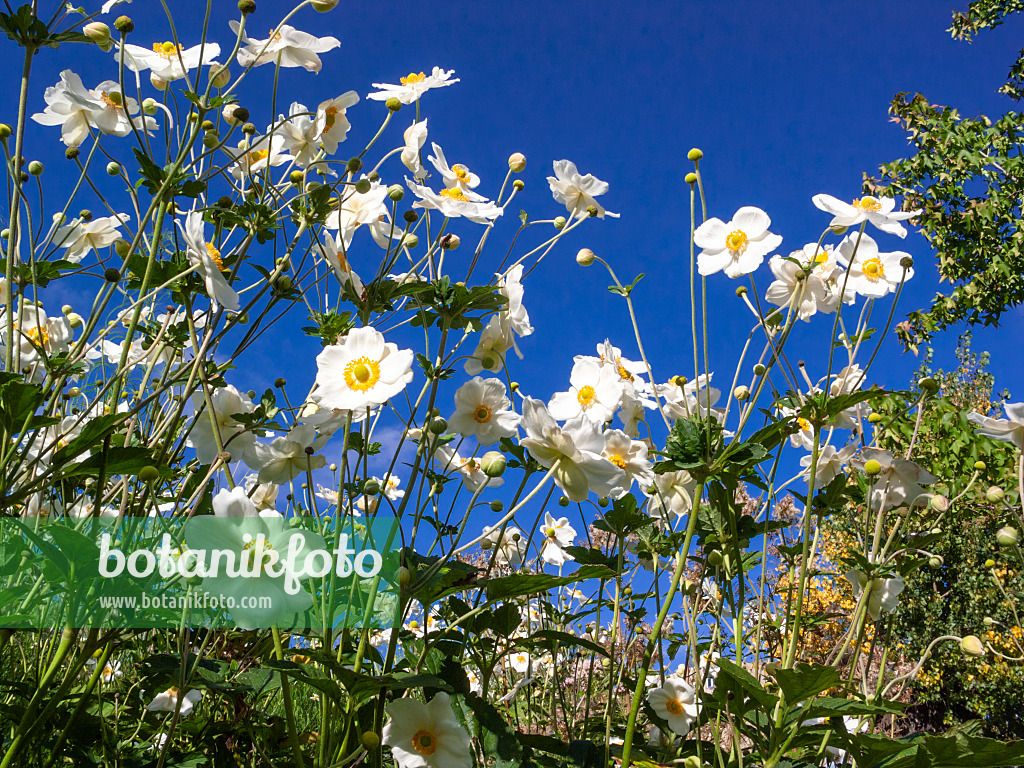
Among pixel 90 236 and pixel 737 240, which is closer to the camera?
pixel 737 240

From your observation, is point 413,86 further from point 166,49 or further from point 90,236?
point 90,236

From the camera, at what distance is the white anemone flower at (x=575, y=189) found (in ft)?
6.68

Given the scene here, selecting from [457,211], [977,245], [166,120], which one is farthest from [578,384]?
[977,245]

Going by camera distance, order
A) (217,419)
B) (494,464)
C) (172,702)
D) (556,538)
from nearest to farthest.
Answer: (494,464)
(217,419)
(172,702)
(556,538)

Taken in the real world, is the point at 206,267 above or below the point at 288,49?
below

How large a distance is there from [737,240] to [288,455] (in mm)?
1185

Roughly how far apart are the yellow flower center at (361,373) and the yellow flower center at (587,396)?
68 centimetres

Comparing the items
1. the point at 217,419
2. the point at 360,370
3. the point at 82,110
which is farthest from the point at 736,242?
the point at 82,110

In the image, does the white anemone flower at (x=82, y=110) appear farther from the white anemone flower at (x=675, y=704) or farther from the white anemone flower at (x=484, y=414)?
the white anemone flower at (x=675, y=704)

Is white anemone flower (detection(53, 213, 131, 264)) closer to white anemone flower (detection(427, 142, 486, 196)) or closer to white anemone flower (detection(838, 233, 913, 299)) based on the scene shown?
white anemone flower (detection(427, 142, 486, 196))

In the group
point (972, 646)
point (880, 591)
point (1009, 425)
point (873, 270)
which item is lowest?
point (972, 646)

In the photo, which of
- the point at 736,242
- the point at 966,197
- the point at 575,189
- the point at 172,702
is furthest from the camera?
the point at 966,197

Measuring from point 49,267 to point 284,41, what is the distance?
A: 0.76 m

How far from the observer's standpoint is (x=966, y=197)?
879 centimetres
